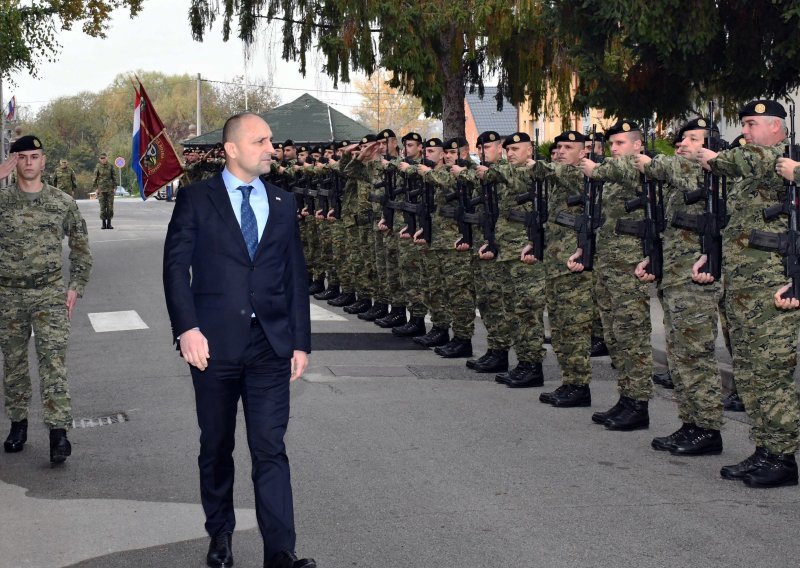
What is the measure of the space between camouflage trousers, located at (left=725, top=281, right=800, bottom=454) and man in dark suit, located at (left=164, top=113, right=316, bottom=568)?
9.70 ft

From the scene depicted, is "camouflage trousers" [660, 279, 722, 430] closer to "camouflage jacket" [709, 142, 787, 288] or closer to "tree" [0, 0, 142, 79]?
"camouflage jacket" [709, 142, 787, 288]

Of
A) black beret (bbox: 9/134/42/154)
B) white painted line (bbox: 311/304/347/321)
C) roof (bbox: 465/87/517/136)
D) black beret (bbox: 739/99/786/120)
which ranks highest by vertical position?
roof (bbox: 465/87/517/136)

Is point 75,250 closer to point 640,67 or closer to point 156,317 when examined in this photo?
point 156,317

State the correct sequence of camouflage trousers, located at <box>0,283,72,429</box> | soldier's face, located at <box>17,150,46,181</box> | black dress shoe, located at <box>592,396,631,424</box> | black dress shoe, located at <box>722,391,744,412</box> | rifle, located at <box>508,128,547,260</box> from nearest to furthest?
camouflage trousers, located at <box>0,283,72,429</box>, soldier's face, located at <box>17,150,46,181</box>, black dress shoe, located at <box>592,396,631,424</box>, black dress shoe, located at <box>722,391,744,412</box>, rifle, located at <box>508,128,547,260</box>

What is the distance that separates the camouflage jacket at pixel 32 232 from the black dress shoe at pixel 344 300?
8879mm

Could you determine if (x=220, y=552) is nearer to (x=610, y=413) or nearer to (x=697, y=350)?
(x=697, y=350)

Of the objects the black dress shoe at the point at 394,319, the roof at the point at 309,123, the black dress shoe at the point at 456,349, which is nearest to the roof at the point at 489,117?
the roof at the point at 309,123

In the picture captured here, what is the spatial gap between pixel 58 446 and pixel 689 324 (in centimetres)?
398

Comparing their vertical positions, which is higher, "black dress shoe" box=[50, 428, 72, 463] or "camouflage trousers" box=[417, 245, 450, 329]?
"camouflage trousers" box=[417, 245, 450, 329]

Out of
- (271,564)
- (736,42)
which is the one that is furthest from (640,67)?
(271,564)

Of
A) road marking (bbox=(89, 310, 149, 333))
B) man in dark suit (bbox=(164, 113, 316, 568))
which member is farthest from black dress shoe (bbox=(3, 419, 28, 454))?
road marking (bbox=(89, 310, 149, 333))

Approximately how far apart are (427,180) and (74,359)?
387cm

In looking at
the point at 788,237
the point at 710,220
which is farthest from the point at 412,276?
the point at 788,237

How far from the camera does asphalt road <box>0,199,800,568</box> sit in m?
6.15
